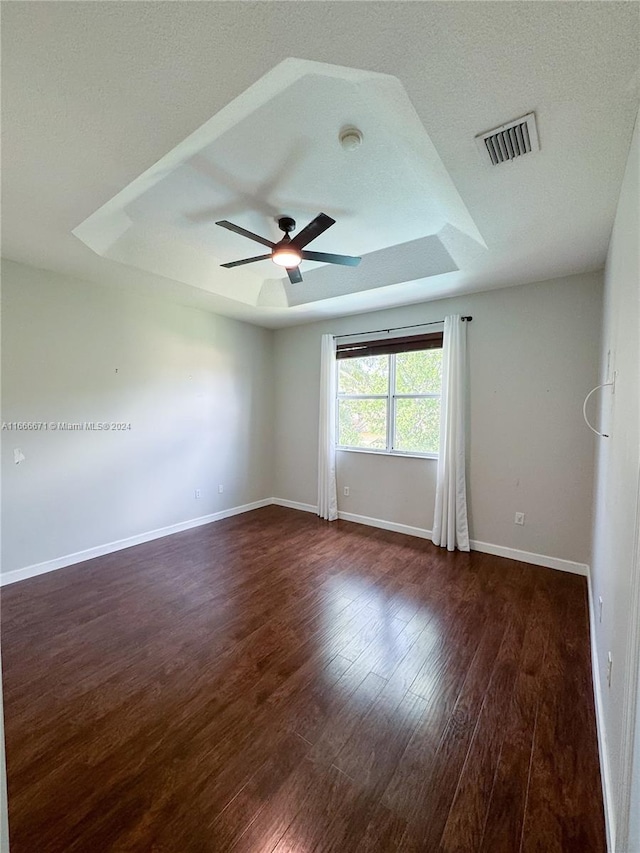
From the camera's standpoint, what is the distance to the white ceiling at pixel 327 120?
1094mm

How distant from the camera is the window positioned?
3873mm

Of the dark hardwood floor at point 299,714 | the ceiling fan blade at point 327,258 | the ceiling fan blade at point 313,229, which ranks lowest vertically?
the dark hardwood floor at point 299,714

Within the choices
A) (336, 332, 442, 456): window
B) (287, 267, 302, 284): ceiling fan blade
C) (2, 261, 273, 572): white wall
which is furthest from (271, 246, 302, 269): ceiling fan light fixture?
(2, 261, 273, 572): white wall

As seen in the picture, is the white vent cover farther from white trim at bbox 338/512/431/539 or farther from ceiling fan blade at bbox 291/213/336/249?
white trim at bbox 338/512/431/539

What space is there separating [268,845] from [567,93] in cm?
286

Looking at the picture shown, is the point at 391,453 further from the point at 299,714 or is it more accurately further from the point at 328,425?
the point at 299,714

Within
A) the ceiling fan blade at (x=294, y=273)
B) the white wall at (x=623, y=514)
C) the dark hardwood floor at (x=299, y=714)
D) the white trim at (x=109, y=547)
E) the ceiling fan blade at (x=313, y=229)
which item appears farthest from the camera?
the white trim at (x=109, y=547)

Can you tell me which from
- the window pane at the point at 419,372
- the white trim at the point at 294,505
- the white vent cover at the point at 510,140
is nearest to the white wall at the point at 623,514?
the white vent cover at the point at 510,140

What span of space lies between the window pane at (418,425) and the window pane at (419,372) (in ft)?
0.42

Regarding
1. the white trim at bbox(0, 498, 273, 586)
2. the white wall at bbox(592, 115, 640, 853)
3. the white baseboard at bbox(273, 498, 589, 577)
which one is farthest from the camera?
the white baseboard at bbox(273, 498, 589, 577)

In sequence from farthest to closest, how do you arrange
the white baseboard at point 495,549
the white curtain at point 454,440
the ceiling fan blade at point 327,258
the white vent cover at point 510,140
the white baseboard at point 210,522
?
1. the white curtain at point 454,440
2. the white baseboard at point 495,549
3. the white baseboard at point 210,522
4. the ceiling fan blade at point 327,258
5. the white vent cover at point 510,140

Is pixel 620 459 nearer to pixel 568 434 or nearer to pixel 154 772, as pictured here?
pixel 568 434

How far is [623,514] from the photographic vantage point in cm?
137

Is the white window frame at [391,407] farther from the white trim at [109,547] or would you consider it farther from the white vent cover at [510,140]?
the white vent cover at [510,140]
